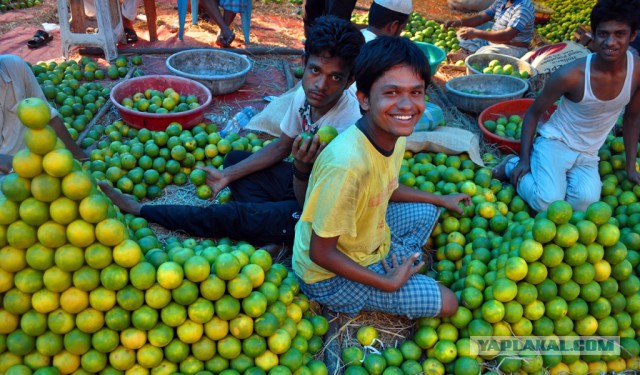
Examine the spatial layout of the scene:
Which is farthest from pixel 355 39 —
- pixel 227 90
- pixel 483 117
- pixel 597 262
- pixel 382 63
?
pixel 227 90

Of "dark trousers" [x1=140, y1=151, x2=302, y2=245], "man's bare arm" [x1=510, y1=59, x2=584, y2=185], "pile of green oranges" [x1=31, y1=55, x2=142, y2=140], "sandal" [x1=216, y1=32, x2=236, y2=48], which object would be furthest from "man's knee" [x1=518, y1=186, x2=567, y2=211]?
"sandal" [x1=216, y1=32, x2=236, y2=48]

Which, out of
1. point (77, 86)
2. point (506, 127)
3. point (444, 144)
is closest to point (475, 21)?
point (506, 127)

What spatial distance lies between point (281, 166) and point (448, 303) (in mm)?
1858

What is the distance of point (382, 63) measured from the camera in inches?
100

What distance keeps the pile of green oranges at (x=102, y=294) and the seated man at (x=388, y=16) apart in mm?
3161

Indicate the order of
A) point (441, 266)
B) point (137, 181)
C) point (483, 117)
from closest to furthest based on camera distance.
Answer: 1. point (441, 266)
2. point (137, 181)
3. point (483, 117)

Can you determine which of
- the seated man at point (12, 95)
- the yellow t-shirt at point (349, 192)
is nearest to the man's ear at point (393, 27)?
the yellow t-shirt at point (349, 192)

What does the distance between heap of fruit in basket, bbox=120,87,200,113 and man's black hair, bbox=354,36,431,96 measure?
3276 mm

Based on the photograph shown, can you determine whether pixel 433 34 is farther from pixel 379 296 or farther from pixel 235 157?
pixel 379 296

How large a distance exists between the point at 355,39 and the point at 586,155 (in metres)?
2.59

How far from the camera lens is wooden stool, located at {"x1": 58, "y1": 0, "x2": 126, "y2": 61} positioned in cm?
702

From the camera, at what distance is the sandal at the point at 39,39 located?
25.7 ft

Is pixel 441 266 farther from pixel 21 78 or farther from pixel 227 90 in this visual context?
pixel 227 90

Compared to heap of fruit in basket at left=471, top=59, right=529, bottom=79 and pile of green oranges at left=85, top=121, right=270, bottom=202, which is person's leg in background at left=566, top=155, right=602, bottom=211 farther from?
pile of green oranges at left=85, top=121, right=270, bottom=202
